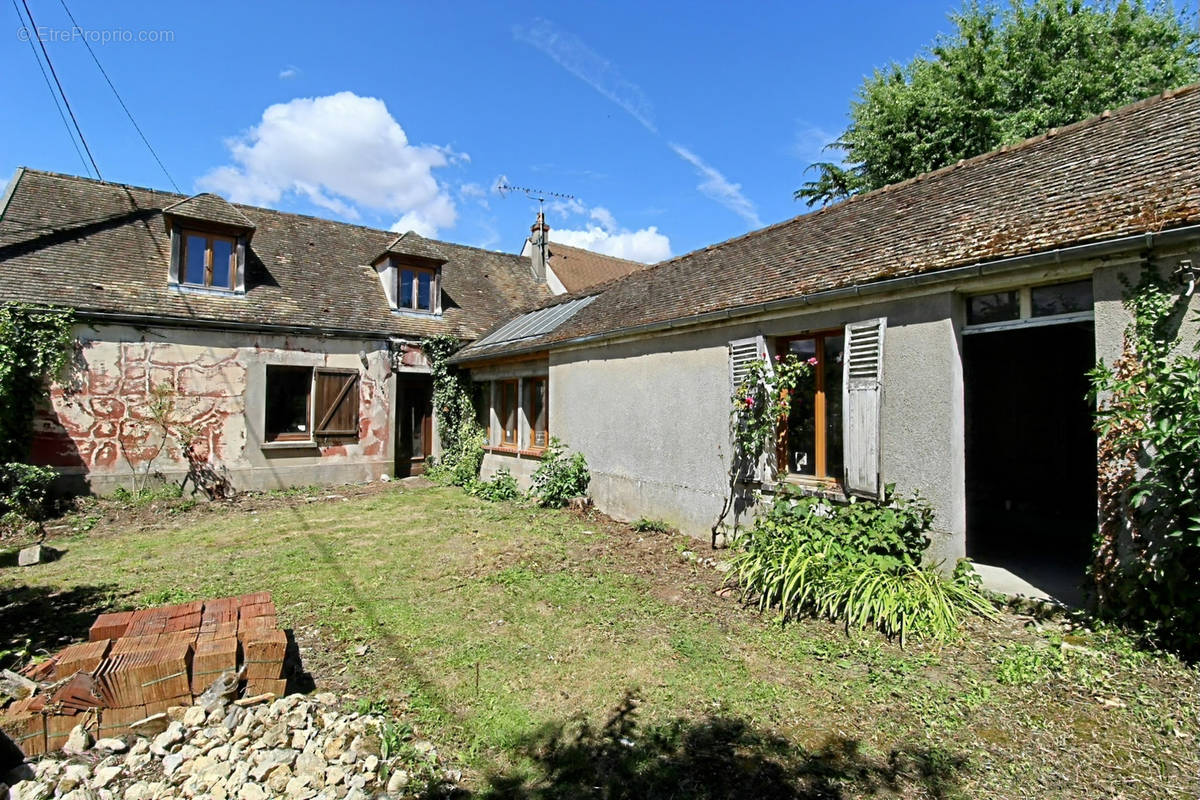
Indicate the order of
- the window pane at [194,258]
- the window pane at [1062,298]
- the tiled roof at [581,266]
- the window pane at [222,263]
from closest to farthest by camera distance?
the window pane at [1062,298], the window pane at [194,258], the window pane at [222,263], the tiled roof at [581,266]

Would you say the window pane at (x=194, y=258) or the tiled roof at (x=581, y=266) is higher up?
the tiled roof at (x=581, y=266)

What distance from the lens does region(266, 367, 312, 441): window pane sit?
42.3ft

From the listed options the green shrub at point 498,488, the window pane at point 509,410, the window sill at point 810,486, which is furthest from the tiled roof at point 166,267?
the window sill at point 810,486

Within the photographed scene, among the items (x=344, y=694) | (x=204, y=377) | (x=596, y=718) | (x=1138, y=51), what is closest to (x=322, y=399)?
(x=204, y=377)

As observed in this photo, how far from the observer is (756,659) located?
4.52 m

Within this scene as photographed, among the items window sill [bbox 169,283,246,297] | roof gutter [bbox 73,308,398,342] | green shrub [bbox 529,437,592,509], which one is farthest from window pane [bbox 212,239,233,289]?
green shrub [bbox 529,437,592,509]

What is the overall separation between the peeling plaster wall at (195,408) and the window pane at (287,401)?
0.29 m

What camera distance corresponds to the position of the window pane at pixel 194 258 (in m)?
12.4

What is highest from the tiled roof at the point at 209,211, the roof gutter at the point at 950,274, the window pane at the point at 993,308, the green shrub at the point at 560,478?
the tiled roof at the point at 209,211

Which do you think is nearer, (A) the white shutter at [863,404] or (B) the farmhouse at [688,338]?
(B) the farmhouse at [688,338]

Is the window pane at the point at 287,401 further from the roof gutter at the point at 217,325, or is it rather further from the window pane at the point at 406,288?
the window pane at the point at 406,288

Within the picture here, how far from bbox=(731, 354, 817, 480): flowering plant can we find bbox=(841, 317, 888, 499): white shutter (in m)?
0.66

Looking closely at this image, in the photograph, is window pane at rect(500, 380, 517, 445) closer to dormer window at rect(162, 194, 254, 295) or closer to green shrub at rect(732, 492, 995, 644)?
dormer window at rect(162, 194, 254, 295)

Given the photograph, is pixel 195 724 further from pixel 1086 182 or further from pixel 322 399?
pixel 322 399
